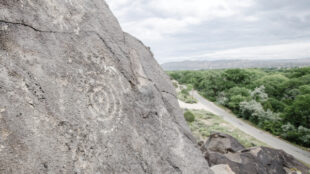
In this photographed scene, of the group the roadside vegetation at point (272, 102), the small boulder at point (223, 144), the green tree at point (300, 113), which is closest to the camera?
the small boulder at point (223, 144)

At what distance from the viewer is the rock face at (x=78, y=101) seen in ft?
10.6

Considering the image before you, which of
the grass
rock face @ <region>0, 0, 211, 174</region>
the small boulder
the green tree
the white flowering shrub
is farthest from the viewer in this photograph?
the white flowering shrub

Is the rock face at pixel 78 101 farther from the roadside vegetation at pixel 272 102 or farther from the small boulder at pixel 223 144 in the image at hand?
the roadside vegetation at pixel 272 102

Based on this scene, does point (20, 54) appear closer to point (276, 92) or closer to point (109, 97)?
point (109, 97)

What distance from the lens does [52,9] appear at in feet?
13.5

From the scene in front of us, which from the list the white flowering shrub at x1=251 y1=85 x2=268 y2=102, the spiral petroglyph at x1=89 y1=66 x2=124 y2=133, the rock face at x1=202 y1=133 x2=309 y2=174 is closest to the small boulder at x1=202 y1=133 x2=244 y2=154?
the rock face at x1=202 y1=133 x2=309 y2=174

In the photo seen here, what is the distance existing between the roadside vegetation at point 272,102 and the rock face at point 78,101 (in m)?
23.6

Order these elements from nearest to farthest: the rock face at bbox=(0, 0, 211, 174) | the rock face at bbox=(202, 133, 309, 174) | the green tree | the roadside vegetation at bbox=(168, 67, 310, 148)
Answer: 1. the rock face at bbox=(0, 0, 211, 174)
2. the rock face at bbox=(202, 133, 309, 174)
3. the green tree
4. the roadside vegetation at bbox=(168, 67, 310, 148)

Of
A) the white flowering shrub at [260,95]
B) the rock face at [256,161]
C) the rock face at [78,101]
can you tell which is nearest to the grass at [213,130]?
the rock face at [256,161]

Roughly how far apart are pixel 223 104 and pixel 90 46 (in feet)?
145

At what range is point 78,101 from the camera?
3775 mm

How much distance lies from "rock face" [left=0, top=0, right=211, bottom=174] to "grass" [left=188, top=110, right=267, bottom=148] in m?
16.4

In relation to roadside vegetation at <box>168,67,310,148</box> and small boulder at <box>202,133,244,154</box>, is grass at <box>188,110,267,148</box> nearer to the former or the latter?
roadside vegetation at <box>168,67,310,148</box>

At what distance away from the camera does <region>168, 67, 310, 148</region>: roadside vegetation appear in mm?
24902
